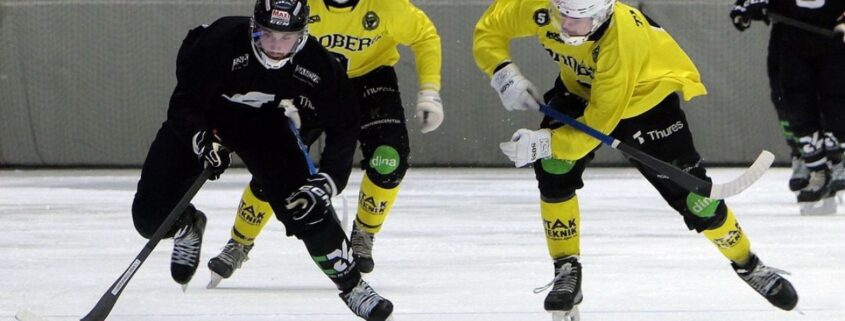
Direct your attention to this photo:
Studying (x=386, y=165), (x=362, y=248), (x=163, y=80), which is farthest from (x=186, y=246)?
(x=163, y=80)

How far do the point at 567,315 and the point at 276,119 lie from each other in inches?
37.6

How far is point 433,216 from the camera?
23.9 feet

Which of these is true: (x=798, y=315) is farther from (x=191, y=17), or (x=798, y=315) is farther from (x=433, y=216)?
(x=191, y=17)

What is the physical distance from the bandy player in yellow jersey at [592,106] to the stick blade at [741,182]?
0.23 feet

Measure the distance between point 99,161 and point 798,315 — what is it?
730 cm

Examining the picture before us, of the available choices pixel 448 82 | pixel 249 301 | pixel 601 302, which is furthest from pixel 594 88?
pixel 448 82

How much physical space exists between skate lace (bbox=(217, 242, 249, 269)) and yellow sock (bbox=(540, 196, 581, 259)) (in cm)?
122

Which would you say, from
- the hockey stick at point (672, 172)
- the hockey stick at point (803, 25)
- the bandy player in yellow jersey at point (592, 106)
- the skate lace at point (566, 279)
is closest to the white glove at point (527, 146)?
the bandy player in yellow jersey at point (592, 106)

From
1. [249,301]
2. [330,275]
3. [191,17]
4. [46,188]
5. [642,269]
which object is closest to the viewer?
[330,275]

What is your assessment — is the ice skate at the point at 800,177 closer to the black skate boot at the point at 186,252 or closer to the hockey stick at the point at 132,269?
the black skate boot at the point at 186,252

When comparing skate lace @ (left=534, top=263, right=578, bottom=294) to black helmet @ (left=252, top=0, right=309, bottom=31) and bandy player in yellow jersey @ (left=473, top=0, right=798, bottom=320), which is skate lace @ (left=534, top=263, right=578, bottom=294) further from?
black helmet @ (left=252, top=0, right=309, bottom=31)

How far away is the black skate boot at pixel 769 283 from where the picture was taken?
4.26 metres

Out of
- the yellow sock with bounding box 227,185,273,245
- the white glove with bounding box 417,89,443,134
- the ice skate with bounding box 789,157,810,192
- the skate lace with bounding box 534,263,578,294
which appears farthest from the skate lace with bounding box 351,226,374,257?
the ice skate with bounding box 789,157,810,192

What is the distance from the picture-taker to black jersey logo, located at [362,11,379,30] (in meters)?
5.25
